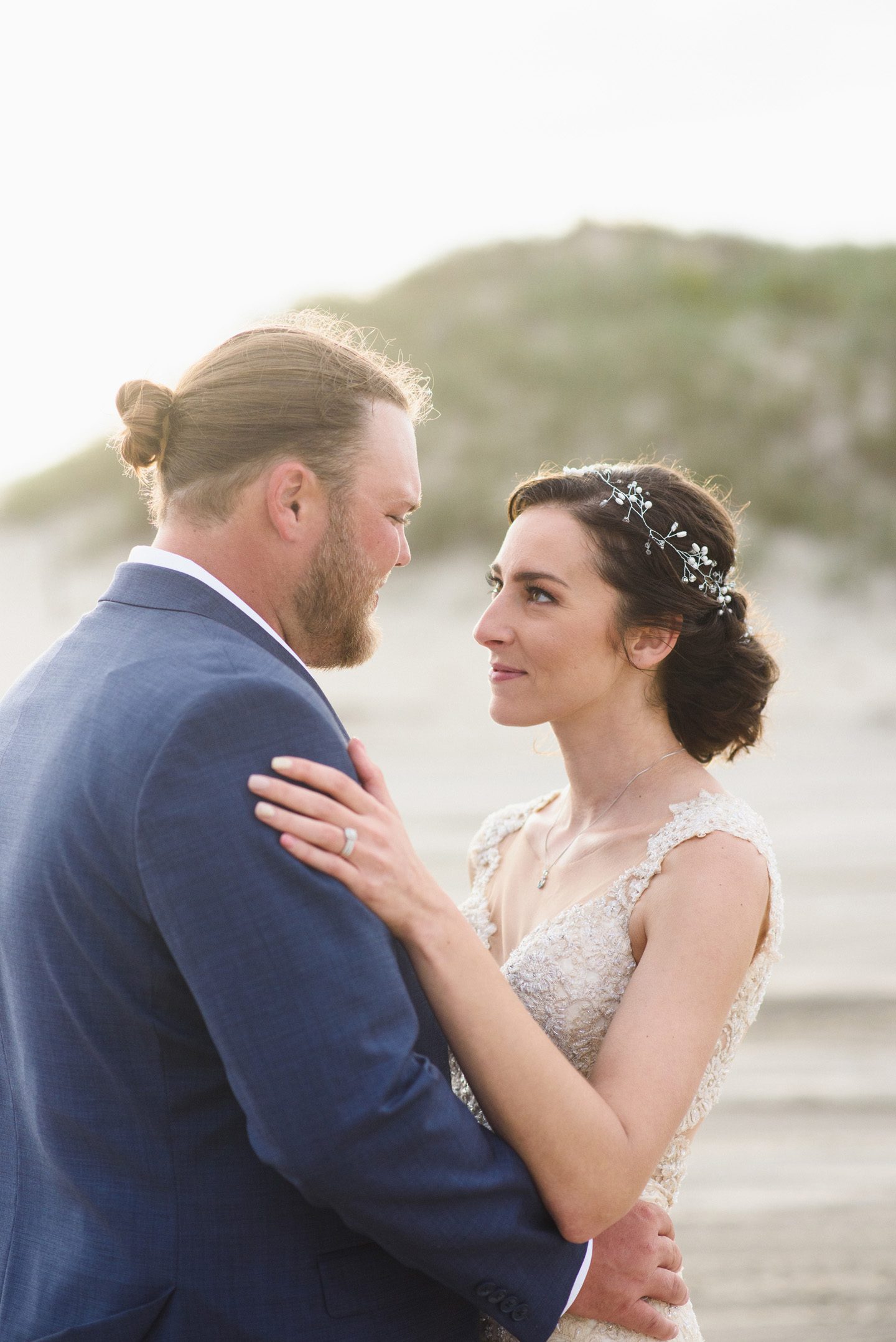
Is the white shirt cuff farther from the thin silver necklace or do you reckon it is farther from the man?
the thin silver necklace

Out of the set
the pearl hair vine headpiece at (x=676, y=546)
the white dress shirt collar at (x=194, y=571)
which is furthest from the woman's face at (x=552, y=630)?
the white dress shirt collar at (x=194, y=571)

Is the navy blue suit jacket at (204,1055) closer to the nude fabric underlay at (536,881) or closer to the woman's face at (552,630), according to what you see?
the nude fabric underlay at (536,881)

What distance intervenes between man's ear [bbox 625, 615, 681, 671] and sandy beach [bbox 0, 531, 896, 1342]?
0.69 m

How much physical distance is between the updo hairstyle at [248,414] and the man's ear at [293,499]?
2cm

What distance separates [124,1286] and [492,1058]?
0.64 m

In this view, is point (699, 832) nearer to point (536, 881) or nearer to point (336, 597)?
point (536, 881)

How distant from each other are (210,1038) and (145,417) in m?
1.13

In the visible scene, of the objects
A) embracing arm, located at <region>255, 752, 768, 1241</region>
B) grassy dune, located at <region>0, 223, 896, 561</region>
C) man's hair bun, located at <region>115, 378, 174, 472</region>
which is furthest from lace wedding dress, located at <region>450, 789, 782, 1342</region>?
grassy dune, located at <region>0, 223, 896, 561</region>

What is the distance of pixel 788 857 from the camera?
10977mm

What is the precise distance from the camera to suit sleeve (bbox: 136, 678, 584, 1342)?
5.69 ft

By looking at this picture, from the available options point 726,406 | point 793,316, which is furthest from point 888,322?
point 726,406

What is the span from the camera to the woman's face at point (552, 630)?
322 cm

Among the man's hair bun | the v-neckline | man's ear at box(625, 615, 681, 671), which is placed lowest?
the v-neckline

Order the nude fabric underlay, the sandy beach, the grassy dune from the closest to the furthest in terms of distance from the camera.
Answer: the nude fabric underlay → the sandy beach → the grassy dune
